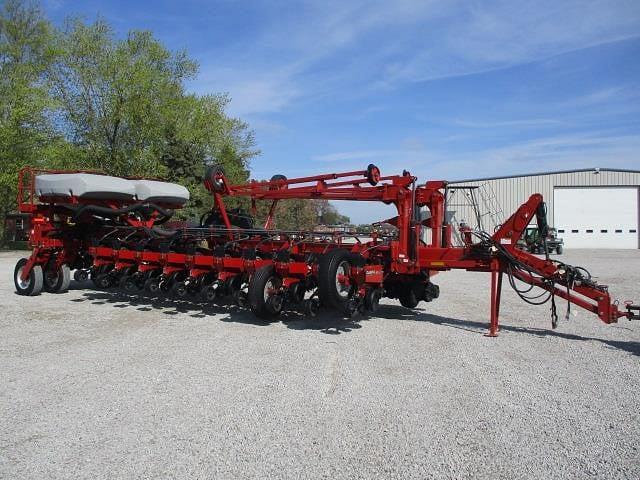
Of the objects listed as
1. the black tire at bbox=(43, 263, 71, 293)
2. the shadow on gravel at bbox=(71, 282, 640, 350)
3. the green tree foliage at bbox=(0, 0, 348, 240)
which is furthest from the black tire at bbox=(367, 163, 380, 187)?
the green tree foliage at bbox=(0, 0, 348, 240)

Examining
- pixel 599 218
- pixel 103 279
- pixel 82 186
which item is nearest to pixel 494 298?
pixel 103 279

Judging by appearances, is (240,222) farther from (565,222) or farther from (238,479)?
(565,222)

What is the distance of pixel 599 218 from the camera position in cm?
3666

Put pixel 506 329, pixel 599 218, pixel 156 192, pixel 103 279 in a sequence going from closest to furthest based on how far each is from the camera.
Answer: pixel 506 329, pixel 103 279, pixel 156 192, pixel 599 218

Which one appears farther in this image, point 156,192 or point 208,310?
point 156,192

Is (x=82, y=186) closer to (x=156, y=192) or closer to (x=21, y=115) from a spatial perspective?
(x=156, y=192)

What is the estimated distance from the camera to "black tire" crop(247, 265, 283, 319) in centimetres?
800

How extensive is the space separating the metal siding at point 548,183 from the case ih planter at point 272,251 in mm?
28885

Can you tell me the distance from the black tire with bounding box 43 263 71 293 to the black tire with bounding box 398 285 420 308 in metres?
6.68

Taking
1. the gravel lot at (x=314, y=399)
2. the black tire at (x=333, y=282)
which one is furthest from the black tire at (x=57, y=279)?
the black tire at (x=333, y=282)

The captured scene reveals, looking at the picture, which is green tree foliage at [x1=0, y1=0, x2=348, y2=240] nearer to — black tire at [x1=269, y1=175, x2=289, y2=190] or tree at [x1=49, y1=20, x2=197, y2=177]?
tree at [x1=49, y1=20, x2=197, y2=177]

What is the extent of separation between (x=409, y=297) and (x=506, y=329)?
1.98 m

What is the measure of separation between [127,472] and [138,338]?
154 inches

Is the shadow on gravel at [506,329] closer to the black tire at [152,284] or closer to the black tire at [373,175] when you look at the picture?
the black tire at [373,175]
